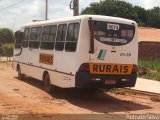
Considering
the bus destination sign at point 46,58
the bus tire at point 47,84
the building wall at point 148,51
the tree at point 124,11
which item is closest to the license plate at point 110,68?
the bus destination sign at point 46,58

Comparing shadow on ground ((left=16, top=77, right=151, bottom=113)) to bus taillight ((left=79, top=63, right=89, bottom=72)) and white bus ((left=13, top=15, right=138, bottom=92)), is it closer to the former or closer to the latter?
white bus ((left=13, top=15, right=138, bottom=92))

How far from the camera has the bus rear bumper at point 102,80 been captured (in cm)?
1375

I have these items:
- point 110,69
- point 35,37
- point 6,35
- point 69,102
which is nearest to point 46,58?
point 35,37

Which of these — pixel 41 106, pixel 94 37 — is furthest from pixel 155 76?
pixel 41 106

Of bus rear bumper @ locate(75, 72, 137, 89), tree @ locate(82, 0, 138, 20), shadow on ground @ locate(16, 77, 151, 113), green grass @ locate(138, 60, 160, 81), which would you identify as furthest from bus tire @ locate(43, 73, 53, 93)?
tree @ locate(82, 0, 138, 20)

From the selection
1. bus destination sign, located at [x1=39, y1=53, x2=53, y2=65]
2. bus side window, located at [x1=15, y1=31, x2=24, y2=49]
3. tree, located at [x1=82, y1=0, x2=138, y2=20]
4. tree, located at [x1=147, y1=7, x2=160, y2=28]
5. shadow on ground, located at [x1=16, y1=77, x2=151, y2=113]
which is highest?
tree, located at [x1=82, y1=0, x2=138, y2=20]

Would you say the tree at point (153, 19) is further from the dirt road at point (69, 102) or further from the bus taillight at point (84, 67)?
the bus taillight at point (84, 67)

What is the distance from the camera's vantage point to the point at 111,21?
1433 cm

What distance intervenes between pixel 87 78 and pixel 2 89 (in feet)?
16.9

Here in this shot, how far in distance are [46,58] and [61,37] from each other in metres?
1.74

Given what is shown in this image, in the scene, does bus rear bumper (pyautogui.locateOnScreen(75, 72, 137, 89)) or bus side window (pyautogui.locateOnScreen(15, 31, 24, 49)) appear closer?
bus rear bumper (pyautogui.locateOnScreen(75, 72, 137, 89))

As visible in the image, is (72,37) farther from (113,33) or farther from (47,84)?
(47,84)

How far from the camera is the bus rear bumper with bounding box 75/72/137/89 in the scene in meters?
13.8

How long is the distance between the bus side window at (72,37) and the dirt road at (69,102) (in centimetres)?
196
